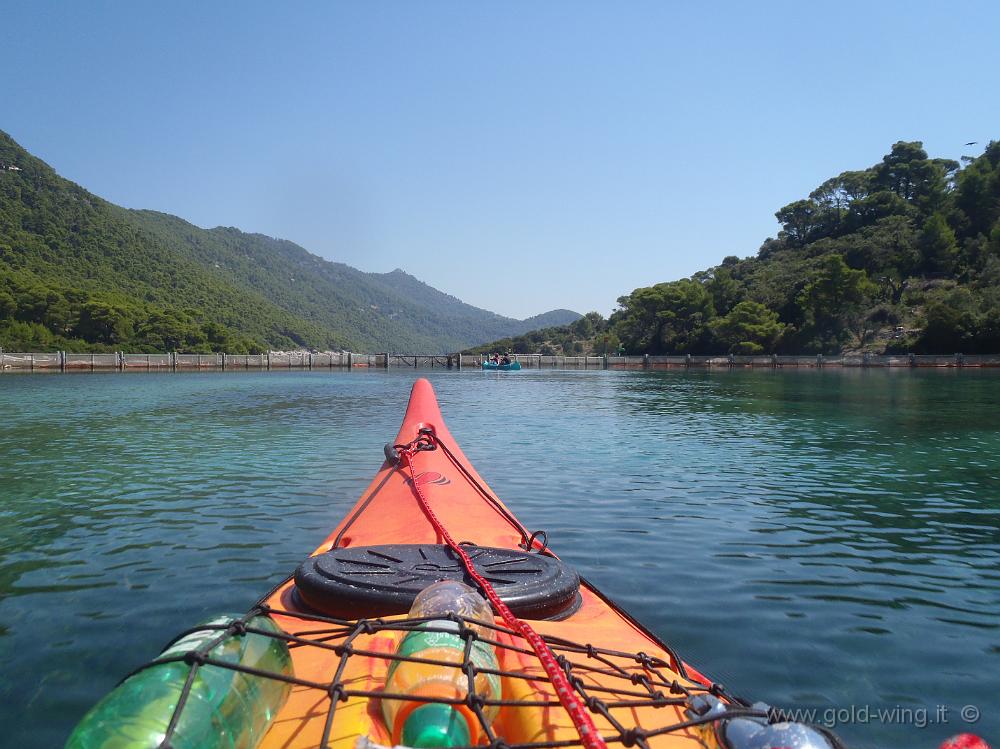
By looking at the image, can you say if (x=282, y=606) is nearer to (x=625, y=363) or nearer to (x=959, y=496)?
(x=959, y=496)

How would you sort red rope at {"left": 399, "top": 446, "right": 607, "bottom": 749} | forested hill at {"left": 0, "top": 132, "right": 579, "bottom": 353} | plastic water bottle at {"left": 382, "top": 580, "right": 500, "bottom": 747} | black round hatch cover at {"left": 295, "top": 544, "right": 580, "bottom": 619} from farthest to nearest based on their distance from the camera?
1. forested hill at {"left": 0, "top": 132, "right": 579, "bottom": 353}
2. black round hatch cover at {"left": 295, "top": 544, "right": 580, "bottom": 619}
3. plastic water bottle at {"left": 382, "top": 580, "right": 500, "bottom": 747}
4. red rope at {"left": 399, "top": 446, "right": 607, "bottom": 749}

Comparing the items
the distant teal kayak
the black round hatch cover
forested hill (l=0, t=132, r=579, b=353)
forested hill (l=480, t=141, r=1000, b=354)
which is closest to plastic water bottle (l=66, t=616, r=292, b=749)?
the black round hatch cover

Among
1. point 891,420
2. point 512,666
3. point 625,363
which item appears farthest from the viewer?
point 625,363

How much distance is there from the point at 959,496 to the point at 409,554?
28.6ft

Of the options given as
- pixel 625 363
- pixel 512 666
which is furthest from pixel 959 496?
pixel 625 363

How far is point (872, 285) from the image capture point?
222 ft

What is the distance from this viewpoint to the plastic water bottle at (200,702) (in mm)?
1925

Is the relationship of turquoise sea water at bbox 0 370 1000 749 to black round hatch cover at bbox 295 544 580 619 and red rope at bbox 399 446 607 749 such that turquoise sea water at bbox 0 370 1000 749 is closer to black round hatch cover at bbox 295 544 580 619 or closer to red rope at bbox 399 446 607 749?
black round hatch cover at bbox 295 544 580 619

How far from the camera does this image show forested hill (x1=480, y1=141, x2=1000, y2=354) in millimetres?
60812

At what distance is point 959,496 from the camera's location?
30.7 ft

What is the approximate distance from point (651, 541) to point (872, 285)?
71.4 meters

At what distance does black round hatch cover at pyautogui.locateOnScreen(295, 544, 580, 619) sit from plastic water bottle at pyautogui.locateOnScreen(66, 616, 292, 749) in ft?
2.98

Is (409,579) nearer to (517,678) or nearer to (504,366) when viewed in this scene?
(517,678)

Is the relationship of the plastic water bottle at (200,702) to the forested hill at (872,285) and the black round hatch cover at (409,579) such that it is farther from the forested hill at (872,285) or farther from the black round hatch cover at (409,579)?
the forested hill at (872,285)
